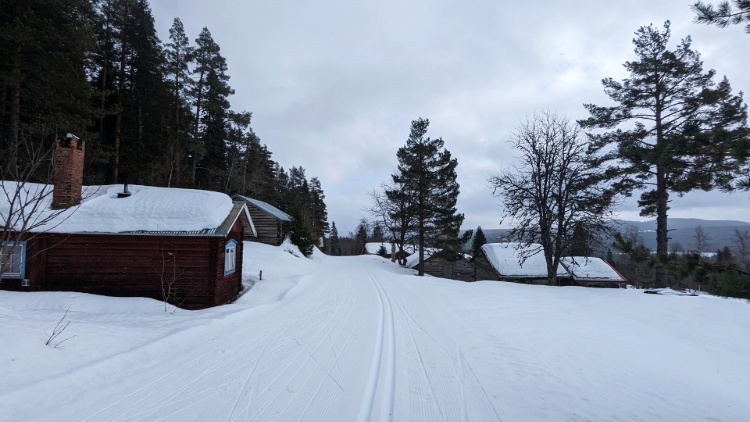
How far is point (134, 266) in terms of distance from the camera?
33.7 ft

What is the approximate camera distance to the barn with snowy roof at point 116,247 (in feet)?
32.3

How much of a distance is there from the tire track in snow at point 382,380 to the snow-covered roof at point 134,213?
7299mm

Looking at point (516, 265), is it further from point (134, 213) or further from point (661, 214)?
point (134, 213)

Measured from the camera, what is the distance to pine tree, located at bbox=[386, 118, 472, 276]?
2461 cm

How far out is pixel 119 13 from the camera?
886 inches

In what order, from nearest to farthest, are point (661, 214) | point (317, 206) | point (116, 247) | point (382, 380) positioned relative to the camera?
1. point (382, 380)
2. point (116, 247)
3. point (661, 214)
4. point (317, 206)

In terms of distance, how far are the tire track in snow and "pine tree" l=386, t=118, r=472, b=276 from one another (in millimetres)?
17968

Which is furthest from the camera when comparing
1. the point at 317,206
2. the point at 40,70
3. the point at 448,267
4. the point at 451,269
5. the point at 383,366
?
the point at 317,206

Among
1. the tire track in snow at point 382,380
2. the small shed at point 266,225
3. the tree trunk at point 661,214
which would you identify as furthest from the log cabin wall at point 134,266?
the tree trunk at point 661,214

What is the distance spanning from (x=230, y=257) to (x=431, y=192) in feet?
53.8

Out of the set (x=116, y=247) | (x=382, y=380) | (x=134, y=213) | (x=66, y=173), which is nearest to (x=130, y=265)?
(x=116, y=247)

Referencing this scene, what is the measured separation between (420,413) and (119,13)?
32.4 meters

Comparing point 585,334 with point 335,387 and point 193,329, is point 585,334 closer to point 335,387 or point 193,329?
point 335,387

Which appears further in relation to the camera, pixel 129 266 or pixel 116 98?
pixel 116 98
